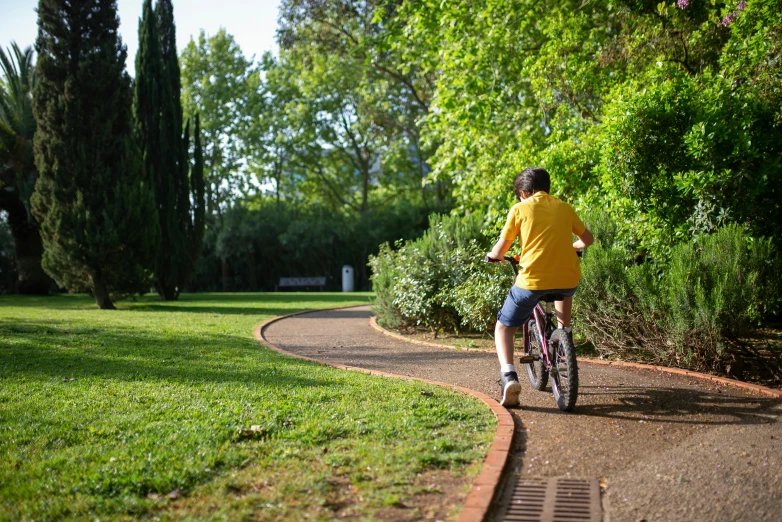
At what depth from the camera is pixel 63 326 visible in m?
11.1

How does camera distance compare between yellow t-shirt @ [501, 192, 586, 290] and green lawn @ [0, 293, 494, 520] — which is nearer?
green lawn @ [0, 293, 494, 520]

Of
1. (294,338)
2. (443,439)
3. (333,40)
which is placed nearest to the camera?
(443,439)

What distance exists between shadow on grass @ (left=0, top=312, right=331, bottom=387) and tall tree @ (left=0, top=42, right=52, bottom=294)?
12.7 m

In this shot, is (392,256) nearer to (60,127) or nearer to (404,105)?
(60,127)

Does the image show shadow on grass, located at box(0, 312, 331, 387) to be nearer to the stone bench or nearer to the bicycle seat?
the bicycle seat

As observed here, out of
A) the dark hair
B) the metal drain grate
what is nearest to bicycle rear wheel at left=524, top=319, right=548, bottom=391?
the dark hair

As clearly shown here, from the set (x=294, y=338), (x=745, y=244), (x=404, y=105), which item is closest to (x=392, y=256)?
(x=294, y=338)

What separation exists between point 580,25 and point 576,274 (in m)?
8.39

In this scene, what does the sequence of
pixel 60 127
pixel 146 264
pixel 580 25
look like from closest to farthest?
1. pixel 580 25
2. pixel 60 127
3. pixel 146 264

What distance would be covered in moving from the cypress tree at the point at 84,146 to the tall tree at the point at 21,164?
484 cm

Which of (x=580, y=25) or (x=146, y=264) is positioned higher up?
(x=580, y=25)

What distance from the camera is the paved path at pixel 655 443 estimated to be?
3.40 metres

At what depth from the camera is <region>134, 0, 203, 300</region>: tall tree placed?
21.5 meters

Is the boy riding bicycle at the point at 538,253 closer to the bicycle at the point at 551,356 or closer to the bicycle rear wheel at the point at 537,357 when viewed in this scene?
the bicycle at the point at 551,356
